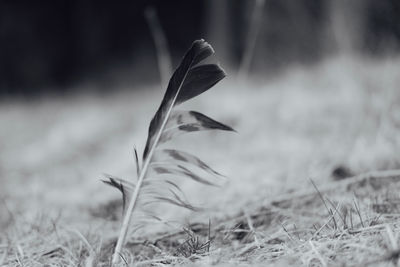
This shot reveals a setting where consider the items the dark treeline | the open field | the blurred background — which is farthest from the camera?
the dark treeline

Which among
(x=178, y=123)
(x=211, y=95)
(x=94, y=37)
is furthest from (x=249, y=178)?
(x=94, y=37)

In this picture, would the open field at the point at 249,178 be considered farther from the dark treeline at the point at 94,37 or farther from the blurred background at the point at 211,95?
the dark treeline at the point at 94,37

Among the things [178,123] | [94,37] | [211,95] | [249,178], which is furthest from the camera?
[94,37]

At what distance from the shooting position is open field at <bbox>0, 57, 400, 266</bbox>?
2.64 feet

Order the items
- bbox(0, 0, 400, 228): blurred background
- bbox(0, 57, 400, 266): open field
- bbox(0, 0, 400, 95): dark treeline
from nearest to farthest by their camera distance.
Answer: bbox(0, 57, 400, 266): open field
bbox(0, 0, 400, 228): blurred background
bbox(0, 0, 400, 95): dark treeline

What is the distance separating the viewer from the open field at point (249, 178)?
81 cm

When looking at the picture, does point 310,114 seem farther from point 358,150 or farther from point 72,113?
point 72,113

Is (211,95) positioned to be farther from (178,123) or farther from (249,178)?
(178,123)

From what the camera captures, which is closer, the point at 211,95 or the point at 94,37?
the point at 211,95

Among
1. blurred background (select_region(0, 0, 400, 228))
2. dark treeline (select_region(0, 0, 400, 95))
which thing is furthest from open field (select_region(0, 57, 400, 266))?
dark treeline (select_region(0, 0, 400, 95))

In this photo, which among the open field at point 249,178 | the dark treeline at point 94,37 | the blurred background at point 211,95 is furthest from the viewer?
the dark treeline at point 94,37

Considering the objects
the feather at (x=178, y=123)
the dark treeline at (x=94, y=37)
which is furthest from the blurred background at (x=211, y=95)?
the feather at (x=178, y=123)

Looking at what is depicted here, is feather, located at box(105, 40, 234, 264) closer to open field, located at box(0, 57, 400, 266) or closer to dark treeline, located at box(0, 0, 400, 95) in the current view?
open field, located at box(0, 57, 400, 266)

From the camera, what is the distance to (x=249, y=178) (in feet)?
5.03
